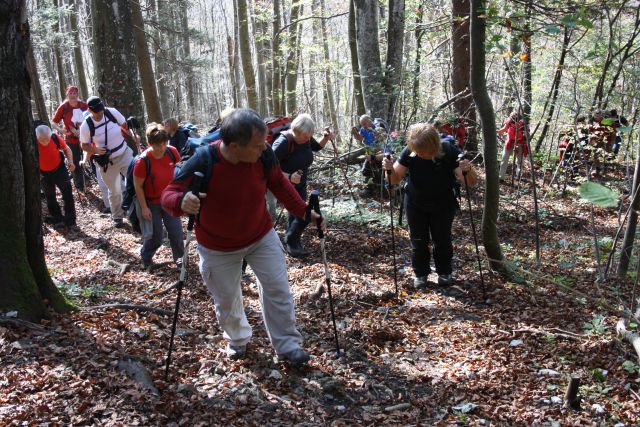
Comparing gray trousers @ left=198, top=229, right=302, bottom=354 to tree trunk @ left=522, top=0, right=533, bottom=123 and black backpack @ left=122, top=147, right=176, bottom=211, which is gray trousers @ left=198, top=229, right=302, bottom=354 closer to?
black backpack @ left=122, top=147, right=176, bottom=211

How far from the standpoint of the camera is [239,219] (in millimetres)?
4148

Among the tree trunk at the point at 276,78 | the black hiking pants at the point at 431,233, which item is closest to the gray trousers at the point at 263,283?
the black hiking pants at the point at 431,233

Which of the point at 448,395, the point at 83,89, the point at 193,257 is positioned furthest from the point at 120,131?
the point at 83,89

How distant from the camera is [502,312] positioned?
19.0ft

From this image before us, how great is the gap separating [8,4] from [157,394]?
3189 millimetres

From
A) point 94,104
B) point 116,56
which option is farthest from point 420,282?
point 116,56

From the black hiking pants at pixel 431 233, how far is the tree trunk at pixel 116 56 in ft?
22.5

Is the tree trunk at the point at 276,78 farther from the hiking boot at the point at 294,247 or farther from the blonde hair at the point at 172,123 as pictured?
the hiking boot at the point at 294,247

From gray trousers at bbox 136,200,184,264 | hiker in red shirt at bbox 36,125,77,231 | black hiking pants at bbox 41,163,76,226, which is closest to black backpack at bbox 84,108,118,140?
hiker in red shirt at bbox 36,125,77,231

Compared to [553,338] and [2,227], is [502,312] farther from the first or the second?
[2,227]

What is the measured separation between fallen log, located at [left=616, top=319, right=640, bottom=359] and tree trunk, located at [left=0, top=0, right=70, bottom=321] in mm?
5020

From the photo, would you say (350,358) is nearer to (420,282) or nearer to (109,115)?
(420,282)

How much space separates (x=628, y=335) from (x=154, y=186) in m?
5.78

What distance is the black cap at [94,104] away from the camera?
8.85 m
